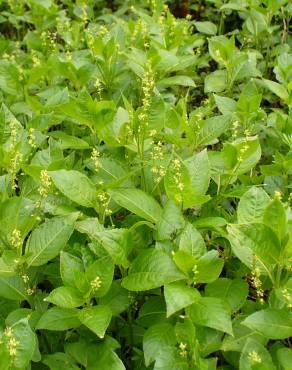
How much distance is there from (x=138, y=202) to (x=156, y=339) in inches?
22.0

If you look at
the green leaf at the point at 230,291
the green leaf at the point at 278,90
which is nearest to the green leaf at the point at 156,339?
the green leaf at the point at 230,291

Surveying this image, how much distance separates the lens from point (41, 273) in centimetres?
258

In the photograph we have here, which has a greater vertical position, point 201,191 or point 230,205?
point 201,191

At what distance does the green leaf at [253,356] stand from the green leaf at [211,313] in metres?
0.09

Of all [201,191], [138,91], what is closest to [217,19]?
[138,91]

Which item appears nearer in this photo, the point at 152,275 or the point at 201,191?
the point at 152,275

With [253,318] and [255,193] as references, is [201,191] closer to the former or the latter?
[255,193]

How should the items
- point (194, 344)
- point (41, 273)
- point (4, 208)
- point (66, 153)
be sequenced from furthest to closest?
point (66, 153) < point (41, 273) < point (4, 208) < point (194, 344)

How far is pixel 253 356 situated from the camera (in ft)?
6.38

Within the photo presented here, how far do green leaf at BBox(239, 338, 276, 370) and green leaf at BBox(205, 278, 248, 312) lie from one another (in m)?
0.24

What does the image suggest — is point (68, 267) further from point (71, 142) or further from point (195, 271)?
point (71, 142)

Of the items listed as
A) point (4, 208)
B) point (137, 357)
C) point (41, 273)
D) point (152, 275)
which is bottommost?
point (137, 357)

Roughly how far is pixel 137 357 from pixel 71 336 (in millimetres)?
289

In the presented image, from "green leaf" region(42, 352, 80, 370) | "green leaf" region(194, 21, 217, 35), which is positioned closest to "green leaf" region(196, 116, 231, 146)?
"green leaf" region(42, 352, 80, 370)
